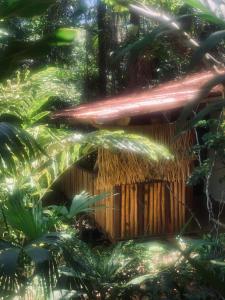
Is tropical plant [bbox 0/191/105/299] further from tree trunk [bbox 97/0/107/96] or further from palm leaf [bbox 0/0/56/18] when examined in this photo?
tree trunk [bbox 97/0/107/96]

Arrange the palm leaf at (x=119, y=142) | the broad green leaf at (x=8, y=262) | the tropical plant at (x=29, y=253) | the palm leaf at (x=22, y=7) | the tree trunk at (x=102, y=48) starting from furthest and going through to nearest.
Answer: the tree trunk at (x=102, y=48) → the palm leaf at (x=119, y=142) → the tropical plant at (x=29, y=253) → the broad green leaf at (x=8, y=262) → the palm leaf at (x=22, y=7)

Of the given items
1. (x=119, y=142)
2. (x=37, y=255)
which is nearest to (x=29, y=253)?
(x=37, y=255)

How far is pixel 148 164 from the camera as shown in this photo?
6.41 meters

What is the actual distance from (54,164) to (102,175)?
153cm

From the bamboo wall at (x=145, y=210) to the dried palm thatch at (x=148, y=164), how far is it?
0.18 m

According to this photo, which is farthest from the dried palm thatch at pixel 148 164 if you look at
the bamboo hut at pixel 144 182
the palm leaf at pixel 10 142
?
the palm leaf at pixel 10 142

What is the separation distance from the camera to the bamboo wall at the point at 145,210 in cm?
657

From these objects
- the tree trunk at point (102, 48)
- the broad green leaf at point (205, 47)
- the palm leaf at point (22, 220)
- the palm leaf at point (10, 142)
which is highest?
the tree trunk at point (102, 48)

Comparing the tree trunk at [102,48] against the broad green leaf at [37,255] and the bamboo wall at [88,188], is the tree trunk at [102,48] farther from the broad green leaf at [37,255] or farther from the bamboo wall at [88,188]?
the broad green leaf at [37,255]

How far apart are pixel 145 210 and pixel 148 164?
2.56ft

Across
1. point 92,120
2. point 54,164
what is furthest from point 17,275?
point 92,120

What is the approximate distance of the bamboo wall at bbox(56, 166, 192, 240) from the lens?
6.57 meters

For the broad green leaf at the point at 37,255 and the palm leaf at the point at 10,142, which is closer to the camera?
the palm leaf at the point at 10,142

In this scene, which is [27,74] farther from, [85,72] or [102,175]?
[85,72]
